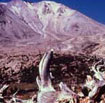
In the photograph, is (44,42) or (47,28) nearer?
(44,42)

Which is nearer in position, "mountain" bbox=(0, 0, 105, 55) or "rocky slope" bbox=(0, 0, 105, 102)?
"rocky slope" bbox=(0, 0, 105, 102)

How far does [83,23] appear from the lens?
142 metres

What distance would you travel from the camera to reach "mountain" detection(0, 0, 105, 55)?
98.8 meters

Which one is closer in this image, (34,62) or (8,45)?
(34,62)

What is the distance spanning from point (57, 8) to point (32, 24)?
1750 centimetres

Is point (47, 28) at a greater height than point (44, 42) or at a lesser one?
greater

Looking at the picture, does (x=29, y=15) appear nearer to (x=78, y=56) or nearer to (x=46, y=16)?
(x=46, y=16)

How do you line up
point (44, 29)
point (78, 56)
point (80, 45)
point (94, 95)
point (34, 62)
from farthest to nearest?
point (44, 29)
point (80, 45)
point (78, 56)
point (34, 62)
point (94, 95)

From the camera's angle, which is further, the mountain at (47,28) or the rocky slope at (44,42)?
the mountain at (47,28)

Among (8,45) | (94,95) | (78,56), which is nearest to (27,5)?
(8,45)

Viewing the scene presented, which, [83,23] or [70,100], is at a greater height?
[83,23]

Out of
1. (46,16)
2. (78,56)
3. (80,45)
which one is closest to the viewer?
(78,56)

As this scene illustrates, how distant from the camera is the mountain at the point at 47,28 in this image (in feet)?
324

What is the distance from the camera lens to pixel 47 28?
137m
